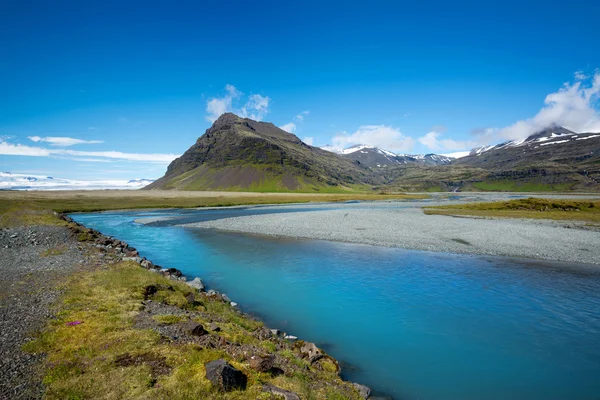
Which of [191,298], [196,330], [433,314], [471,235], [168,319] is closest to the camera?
[196,330]

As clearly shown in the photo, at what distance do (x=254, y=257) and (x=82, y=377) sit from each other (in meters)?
28.6

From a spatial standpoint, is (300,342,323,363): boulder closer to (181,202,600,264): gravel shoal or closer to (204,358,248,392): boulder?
(204,358,248,392): boulder

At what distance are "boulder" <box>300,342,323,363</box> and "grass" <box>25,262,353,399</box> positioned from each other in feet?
2.09

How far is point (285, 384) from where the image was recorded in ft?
37.7

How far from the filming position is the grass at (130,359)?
1025 centimetres

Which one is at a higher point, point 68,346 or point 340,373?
point 68,346

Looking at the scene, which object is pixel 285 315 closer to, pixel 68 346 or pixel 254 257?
pixel 68 346

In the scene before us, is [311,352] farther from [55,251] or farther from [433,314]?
[55,251]

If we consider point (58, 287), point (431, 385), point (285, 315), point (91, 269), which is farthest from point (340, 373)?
point (91, 269)

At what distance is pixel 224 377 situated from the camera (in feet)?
35.0

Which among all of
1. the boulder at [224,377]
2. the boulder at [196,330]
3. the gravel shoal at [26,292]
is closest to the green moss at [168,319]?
the boulder at [196,330]

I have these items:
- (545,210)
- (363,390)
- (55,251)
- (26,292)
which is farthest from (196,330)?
(545,210)

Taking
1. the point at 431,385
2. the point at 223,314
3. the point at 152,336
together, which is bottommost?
the point at 431,385

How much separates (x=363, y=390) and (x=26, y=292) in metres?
20.8
